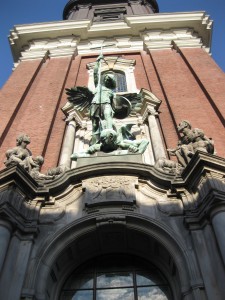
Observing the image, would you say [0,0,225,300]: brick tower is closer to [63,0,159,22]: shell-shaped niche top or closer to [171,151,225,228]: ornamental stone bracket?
[171,151,225,228]: ornamental stone bracket

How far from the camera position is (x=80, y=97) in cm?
1012

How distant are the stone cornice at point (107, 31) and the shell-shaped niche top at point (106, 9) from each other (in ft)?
17.8

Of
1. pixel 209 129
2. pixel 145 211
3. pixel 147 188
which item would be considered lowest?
pixel 145 211

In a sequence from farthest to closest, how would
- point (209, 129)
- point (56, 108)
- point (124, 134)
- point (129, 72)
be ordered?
point (129, 72) < point (56, 108) < point (209, 129) < point (124, 134)

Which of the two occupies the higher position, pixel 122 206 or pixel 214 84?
pixel 214 84

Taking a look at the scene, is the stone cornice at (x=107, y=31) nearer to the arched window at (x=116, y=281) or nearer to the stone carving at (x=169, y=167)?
the stone carving at (x=169, y=167)

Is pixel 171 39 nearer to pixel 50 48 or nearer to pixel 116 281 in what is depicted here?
pixel 50 48

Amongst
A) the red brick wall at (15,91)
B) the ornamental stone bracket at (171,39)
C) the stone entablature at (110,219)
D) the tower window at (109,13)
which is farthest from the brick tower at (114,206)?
the tower window at (109,13)

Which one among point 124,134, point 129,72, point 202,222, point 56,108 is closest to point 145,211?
point 202,222

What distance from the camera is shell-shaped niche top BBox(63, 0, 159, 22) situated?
2272cm

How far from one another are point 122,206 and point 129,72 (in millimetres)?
8547

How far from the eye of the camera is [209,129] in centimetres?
958

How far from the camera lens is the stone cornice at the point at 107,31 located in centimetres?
1611

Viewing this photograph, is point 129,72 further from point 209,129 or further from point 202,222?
point 202,222
